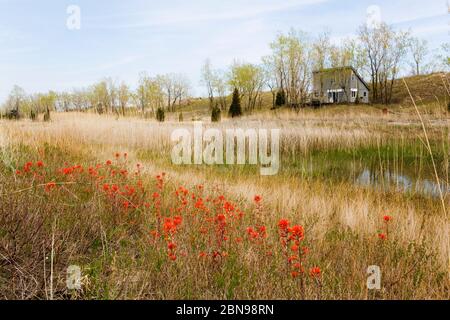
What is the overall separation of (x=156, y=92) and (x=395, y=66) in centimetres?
3227

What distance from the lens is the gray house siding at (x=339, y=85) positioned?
40844 mm

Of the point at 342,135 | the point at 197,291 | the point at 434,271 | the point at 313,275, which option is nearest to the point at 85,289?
the point at 197,291

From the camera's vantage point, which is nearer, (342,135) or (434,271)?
(434,271)

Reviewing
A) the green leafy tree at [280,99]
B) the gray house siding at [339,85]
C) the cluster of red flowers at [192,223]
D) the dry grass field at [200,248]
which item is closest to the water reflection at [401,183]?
the dry grass field at [200,248]

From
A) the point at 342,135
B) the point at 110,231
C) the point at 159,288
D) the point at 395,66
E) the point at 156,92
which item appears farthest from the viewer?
the point at 156,92

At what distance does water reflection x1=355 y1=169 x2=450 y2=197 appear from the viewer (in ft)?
21.1

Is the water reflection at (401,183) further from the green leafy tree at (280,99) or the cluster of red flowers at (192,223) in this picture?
the green leafy tree at (280,99)

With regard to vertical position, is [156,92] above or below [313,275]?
above

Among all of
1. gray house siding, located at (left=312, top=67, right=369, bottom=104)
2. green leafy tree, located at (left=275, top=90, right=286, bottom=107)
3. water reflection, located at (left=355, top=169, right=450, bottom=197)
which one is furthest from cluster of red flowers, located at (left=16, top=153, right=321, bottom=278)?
gray house siding, located at (left=312, top=67, right=369, bottom=104)

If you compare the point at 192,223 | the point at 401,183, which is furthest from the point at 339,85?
the point at 192,223

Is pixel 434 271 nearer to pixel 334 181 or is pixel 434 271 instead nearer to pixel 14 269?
pixel 14 269

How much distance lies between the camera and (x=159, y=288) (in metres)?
2.16

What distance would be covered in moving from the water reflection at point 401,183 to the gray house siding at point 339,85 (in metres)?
32.0
